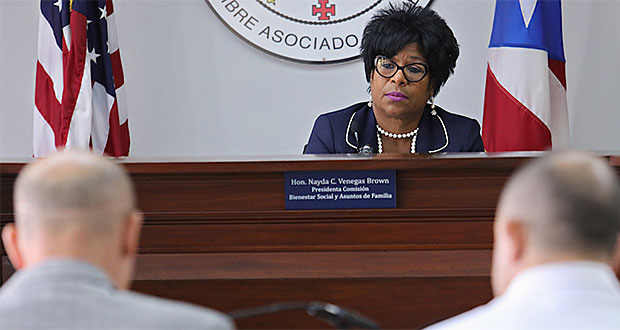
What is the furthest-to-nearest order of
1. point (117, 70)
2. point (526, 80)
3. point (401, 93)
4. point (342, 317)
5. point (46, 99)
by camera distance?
point (117, 70) → point (46, 99) → point (526, 80) → point (401, 93) → point (342, 317)

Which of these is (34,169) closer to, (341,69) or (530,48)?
(530,48)

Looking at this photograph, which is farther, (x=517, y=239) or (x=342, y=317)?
(x=342, y=317)

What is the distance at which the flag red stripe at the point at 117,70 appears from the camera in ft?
12.8

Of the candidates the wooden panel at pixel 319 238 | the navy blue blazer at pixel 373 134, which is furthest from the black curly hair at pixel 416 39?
the wooden panel at pixel 319 238

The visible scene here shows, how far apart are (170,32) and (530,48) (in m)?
1.90

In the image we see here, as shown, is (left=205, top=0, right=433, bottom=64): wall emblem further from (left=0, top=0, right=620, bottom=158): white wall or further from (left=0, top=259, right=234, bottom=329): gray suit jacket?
(left=0, top=259, right=234, bottom=329): gray suit jacket

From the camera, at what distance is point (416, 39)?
10.3ft

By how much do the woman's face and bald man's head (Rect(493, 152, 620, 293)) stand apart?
81.7 inches

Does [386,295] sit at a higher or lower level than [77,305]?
lower

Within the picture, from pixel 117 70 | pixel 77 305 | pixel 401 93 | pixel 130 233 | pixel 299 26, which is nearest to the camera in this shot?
pixel 77 305

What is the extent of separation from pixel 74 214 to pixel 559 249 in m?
0.58

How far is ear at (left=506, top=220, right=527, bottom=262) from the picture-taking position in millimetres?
951

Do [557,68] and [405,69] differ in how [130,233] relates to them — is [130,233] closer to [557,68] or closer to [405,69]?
[405,69]

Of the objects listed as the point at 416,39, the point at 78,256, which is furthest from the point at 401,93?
the point at 78,256
